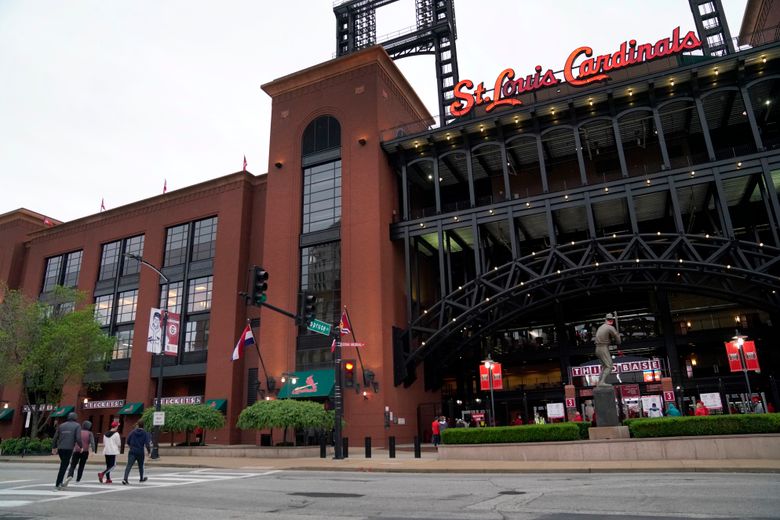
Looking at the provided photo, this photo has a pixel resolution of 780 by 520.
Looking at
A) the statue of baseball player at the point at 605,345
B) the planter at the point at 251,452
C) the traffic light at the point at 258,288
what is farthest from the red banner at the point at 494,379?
the traffic light at the point at 258,288

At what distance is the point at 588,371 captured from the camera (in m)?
29.9

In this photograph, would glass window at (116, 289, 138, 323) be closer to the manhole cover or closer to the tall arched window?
the tall arched window

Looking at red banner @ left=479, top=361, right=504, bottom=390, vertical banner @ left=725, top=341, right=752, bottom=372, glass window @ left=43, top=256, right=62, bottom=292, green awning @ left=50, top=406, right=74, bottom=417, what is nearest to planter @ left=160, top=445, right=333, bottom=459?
red banner @ left=479, top=361, right=504, bottom=390

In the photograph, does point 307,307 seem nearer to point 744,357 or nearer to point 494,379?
point 494,379

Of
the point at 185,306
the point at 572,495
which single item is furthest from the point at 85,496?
the point at 185,306

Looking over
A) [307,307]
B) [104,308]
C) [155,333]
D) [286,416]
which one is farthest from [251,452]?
[104,308]

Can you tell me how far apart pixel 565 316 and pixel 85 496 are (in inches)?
1353

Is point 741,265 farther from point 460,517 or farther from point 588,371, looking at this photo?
point 460,517

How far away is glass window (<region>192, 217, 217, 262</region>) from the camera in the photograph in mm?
44406

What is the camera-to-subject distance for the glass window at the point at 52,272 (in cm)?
5359

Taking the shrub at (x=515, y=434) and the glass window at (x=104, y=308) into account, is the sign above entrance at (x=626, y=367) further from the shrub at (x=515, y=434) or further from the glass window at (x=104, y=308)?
the glass window at (x=104, y=308)

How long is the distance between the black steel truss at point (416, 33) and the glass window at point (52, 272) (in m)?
34.3

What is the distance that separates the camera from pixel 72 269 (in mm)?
52688

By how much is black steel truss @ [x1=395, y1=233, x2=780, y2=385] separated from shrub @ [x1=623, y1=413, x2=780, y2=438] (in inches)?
454
